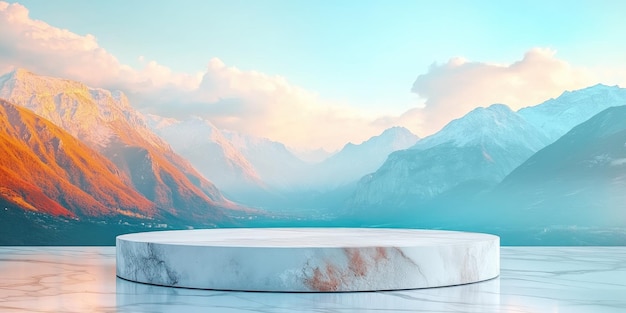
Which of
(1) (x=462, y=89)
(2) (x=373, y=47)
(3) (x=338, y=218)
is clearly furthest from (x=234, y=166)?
(1) (x=462, y=89)

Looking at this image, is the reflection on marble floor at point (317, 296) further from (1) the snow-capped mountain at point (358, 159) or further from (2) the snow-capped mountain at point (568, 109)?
(2) the snow-capped mountain at point (568, 109)

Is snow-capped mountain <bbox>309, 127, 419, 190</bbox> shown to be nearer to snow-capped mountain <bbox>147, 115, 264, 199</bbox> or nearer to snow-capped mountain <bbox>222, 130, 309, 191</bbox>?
snow-capped mountain <bbox>222, 130, 309, 191</bbox>

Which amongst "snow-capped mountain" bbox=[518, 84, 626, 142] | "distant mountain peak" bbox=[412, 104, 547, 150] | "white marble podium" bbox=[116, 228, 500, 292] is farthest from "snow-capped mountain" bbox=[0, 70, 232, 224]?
"white marble podium" bbox=[116, 228, 500, 292]

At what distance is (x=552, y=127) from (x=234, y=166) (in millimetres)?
9743

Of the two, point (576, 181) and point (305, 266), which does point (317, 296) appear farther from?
point (576, 181)

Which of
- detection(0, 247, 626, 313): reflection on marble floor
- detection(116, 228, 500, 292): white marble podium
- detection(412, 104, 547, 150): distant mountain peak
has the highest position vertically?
detection(412, 104, 547, 150): distant mountain peak

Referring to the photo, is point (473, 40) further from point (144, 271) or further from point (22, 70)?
Answer: point (144, 271)

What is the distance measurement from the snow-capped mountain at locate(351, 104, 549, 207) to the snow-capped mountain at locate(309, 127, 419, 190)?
0.45 metres

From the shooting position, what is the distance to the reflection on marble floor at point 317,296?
515 cm

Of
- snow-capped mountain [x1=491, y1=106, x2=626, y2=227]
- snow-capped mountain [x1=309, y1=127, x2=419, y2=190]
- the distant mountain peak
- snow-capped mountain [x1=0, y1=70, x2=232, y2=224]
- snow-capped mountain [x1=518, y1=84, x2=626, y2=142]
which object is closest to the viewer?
snow-capped mountain [x1=0, y1=70, x2=232, y2=224]

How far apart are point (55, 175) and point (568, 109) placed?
1449 centimetres

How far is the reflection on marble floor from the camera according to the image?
5.15m

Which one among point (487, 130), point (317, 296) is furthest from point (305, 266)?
point (487, 130)

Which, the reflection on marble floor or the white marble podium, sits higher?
the white marble podium
